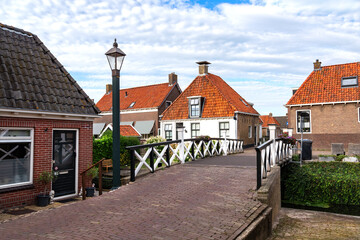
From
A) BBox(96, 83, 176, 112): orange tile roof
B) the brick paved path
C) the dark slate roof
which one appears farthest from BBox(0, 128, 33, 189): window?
BBox(96, 83, 176, 112): orange tile roof

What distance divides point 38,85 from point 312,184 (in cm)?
1410

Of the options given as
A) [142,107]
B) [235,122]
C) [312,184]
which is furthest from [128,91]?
[312,184]

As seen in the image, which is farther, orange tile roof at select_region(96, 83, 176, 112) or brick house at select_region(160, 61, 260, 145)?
orange tile roof at select_region(96, 83, 176, 112)

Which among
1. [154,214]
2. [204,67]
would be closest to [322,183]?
[154,214]

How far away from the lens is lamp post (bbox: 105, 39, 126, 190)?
8547mm

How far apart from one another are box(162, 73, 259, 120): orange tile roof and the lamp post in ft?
58.4

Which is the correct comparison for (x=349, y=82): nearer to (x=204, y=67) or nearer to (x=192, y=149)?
(x=204, y=67)

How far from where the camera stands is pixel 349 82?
24.5m

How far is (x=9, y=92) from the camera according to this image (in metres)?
8.87

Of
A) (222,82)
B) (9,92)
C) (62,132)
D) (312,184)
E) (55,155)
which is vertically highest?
(222,82)

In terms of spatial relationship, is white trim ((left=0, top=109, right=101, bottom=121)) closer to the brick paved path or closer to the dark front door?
the dark front door

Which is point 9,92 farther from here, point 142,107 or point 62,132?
point 142,107

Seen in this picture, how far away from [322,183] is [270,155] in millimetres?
6869

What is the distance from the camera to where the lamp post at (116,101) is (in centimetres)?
855
